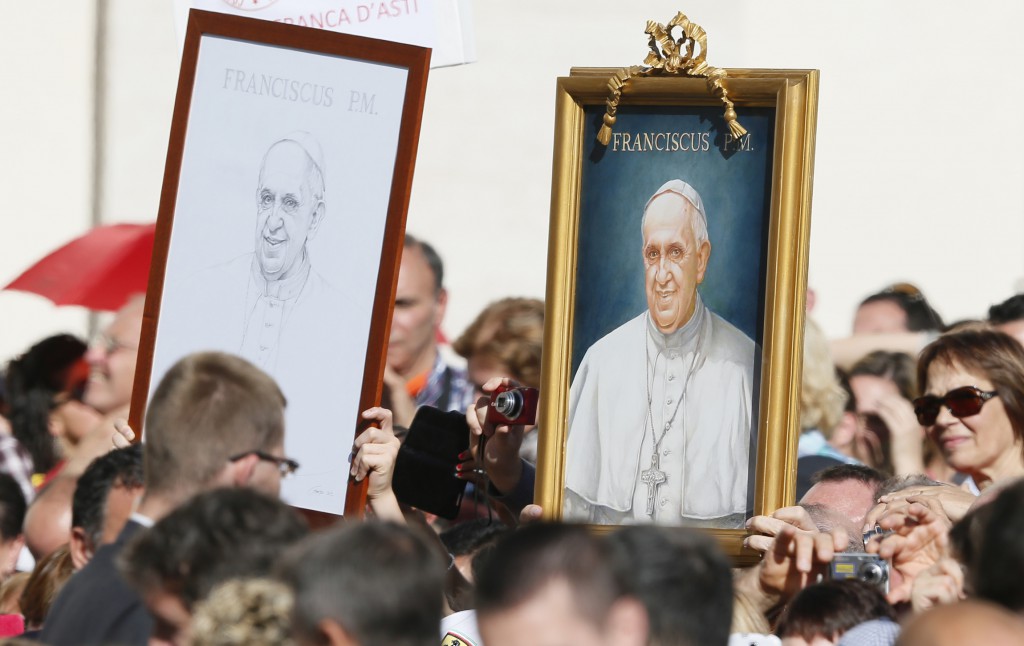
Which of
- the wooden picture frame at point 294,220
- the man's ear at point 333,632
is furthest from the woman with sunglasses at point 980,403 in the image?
the man's ear at point 333,632

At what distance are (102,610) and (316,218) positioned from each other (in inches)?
55.6

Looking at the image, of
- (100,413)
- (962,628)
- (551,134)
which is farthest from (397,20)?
(551,134)

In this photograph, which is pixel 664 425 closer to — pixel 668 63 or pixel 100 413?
pixel 668 63

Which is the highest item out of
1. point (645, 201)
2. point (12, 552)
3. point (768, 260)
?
point (645, 201)

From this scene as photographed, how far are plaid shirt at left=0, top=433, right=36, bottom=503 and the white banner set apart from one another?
251cm

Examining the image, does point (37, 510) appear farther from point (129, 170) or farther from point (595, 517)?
point (129, 170)

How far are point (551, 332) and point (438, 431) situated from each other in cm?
56

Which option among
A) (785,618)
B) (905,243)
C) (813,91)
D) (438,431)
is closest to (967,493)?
(785,618)

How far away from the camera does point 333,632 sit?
2398 millimetres

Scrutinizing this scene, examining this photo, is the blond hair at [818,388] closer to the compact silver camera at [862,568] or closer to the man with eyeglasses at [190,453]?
the compact silver camera at [862,568]

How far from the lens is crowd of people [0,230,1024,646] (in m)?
2.48

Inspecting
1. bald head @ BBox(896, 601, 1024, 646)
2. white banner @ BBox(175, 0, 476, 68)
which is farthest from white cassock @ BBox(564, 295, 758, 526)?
bald head @ BBox(896, 601, 1024, 646)

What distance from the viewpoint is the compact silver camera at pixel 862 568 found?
3463 mm

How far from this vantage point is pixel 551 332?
3.93 metres
